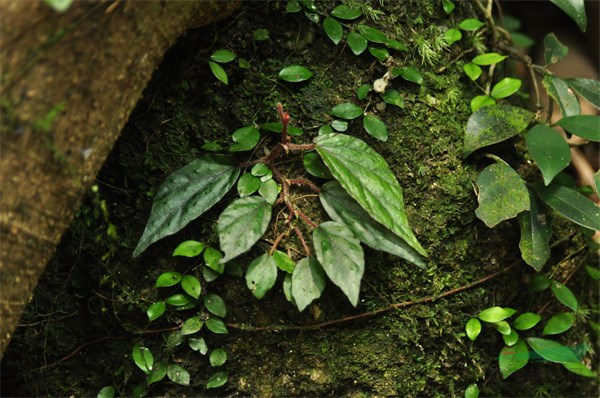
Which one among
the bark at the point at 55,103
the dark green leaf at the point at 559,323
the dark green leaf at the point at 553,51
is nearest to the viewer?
the bark at the point at 55,103

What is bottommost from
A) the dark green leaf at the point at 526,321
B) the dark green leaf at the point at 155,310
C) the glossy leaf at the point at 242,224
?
the dark green leaf at the point at 526,321

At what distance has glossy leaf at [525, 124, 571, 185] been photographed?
1389 millimetres

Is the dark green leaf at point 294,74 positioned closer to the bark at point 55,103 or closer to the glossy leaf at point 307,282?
the bark at point 55,103

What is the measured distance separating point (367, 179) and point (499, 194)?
0.37 m

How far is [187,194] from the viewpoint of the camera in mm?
1316

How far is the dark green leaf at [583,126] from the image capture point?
1479mm

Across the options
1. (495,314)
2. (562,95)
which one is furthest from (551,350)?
(562,95)

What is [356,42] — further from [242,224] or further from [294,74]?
[242,224]

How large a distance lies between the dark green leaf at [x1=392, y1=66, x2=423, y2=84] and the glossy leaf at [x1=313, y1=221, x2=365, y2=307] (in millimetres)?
446

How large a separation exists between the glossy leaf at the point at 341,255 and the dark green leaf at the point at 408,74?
446mm

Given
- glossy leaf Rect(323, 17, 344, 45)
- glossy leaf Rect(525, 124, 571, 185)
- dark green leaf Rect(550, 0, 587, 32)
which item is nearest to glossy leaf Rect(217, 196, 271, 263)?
glossy leaf Rect(323, 17, 344, 45)

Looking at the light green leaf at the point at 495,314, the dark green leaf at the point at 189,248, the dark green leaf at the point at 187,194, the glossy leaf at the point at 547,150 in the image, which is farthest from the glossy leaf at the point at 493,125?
the dark green leaf at the point at 189,248

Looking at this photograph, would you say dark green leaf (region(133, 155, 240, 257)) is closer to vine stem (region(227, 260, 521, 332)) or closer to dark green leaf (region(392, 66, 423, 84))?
vine stem (region(227, 260, 521, 332))

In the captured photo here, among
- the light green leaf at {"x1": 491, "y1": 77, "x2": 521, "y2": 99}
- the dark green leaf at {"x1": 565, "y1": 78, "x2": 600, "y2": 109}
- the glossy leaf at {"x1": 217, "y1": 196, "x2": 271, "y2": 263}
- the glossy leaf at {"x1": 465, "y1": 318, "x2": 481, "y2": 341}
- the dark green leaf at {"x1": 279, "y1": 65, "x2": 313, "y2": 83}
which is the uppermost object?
the dark green leaf at {"x1": 279, "y1": 65, "x2": 313, "y2": 83}
